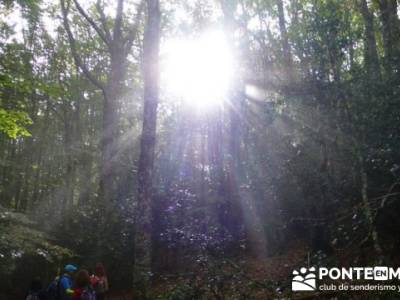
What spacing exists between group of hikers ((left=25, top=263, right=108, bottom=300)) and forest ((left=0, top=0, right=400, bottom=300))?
35.5 inches

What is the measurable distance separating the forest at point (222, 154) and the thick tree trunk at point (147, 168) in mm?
31

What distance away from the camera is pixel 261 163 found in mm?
14867

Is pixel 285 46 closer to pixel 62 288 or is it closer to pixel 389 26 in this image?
pixel 389 26

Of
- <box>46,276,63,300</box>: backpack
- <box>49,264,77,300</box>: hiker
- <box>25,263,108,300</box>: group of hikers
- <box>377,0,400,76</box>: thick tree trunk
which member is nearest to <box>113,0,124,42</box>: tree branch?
<box>377,0,400,76</box>: thick tree trunk

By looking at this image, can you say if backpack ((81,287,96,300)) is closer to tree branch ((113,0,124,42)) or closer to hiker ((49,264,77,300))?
hiker ((49,264,77,300))

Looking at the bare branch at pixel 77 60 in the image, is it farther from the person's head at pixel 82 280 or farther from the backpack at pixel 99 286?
the person's head at pixel 82 280

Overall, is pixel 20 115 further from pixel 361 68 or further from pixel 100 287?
pixel 361 68

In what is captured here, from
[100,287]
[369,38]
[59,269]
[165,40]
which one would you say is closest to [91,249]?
[59,269]

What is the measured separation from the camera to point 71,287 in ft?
27.5

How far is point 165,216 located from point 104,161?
3619mm

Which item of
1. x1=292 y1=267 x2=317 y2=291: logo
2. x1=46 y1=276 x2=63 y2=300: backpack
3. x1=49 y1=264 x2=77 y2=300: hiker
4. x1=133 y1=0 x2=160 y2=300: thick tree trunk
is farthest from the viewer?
x1=133 y1=0 x2=160 y2=300: thick tree trunk

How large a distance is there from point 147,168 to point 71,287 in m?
3.11

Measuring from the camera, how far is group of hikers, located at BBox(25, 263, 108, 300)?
24.6ft

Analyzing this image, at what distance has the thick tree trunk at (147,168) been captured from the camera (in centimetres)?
860
